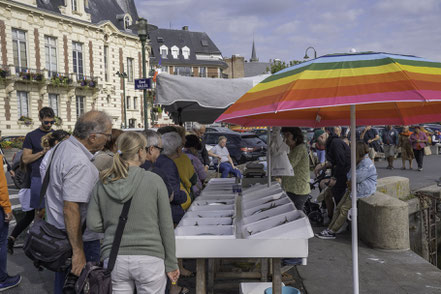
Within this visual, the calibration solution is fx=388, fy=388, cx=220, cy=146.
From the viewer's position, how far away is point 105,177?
2.60 metres

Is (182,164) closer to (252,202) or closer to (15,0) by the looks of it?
(252,202)

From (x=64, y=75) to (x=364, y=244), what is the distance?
37.6m

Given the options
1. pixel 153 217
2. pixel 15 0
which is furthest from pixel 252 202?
pixel 15 0

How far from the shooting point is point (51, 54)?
37.6 m

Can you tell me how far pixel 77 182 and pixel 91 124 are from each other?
47cm

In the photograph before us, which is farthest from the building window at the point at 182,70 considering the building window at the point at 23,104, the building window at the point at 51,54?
the building window at the point at 23,104

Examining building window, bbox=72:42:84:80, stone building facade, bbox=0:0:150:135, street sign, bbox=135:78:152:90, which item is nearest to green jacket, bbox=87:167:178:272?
street sign, bbox=135:78:152:90

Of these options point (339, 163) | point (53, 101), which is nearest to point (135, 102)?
point (53, 101)

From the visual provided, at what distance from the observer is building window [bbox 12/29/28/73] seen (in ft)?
112

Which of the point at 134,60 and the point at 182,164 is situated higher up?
the point at 134,60

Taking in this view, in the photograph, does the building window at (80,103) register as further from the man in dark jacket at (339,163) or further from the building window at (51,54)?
the man in dark jacket at (339,163)

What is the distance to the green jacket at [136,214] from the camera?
2.57m

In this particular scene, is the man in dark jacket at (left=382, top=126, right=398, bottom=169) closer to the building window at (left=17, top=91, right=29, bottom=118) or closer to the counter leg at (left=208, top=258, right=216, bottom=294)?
the counter leg at (left=208, top=258, right=216, bottom=294)

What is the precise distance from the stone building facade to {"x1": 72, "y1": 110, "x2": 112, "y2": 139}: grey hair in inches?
1335
